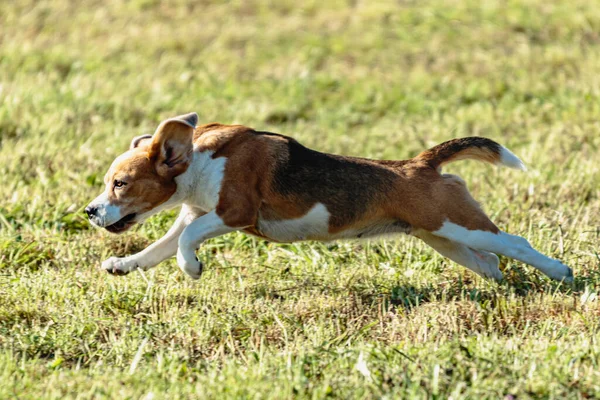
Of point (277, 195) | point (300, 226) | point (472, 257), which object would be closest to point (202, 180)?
point (277, 195)

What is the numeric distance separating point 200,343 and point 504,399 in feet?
5.71

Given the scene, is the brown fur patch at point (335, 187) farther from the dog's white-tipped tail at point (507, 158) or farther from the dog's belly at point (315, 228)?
the dog's white-tipped tail at point (507, 158)

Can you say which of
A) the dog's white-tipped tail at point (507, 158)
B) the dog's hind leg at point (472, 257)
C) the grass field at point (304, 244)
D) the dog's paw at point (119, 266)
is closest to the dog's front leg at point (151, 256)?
the dog's paw at point (119, 266)

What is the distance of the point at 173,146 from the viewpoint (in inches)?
222

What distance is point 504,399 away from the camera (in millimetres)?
4234

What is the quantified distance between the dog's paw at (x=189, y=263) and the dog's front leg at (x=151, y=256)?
0.45m

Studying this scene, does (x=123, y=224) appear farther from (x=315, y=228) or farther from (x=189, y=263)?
(x=315, y=228)

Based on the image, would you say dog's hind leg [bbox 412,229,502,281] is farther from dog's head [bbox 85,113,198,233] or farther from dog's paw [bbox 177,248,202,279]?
dog's head [bbox 85,113,198,233]

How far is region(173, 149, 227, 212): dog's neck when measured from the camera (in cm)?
567

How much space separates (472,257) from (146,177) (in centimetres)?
222

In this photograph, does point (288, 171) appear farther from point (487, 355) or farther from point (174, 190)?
point (487, 355)

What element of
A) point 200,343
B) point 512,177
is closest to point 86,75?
point 512,177

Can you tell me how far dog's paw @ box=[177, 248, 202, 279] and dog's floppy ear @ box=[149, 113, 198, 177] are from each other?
50cm

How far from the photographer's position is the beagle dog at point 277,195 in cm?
564
